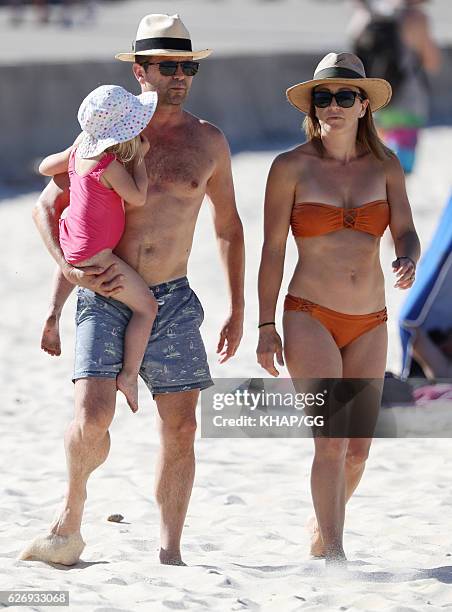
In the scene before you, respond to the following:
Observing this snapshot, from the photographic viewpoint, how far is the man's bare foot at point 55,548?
5094mm

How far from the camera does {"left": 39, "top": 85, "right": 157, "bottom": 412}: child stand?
4910 millimetres

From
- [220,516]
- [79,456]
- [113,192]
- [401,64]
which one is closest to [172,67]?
[113,192]

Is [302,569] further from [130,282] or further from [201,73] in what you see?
[201,73]

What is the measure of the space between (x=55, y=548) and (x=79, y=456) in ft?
1.20

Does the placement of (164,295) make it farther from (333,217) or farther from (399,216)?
(399,216)

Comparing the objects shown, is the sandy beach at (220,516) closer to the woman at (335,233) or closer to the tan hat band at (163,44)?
the woman at (335,233)

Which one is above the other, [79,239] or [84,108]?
[84,108]

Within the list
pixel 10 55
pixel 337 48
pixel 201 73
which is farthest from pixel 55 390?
pixel 337 48

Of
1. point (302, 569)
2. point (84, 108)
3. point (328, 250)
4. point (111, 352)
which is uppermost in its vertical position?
point (84, 108)

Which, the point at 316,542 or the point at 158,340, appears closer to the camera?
the point at 158,340

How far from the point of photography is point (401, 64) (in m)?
11.7

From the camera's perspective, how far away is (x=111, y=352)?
4984 millimetres

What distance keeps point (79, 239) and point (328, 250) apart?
88cm

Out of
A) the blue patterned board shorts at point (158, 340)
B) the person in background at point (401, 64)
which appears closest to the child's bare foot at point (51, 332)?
the blue patterned board shorts at point (158, 340)
